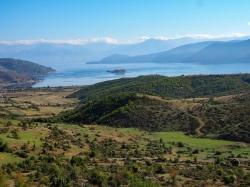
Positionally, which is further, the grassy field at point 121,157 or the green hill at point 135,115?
the green hill at point 135,115

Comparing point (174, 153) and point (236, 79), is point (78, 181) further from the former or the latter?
point (236, 79)

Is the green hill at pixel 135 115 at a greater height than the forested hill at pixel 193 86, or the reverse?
the forested hill at pixel 193 86

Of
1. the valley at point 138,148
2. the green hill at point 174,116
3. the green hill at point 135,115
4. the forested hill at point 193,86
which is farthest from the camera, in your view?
the forested hill at point 193,86

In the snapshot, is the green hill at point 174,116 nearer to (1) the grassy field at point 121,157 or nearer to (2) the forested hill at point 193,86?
(1) the grassy field at point 121,157

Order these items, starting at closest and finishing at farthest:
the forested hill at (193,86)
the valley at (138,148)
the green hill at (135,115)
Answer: the valley at (138,148) → the green hill at (135,115) → the forested hill at (193,86)

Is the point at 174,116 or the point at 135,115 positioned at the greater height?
the point at 174,116

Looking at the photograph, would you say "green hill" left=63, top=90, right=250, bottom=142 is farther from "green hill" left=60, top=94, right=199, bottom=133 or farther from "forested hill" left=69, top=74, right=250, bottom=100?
"forested hill" left=69, top=74, right=250, bottom=100

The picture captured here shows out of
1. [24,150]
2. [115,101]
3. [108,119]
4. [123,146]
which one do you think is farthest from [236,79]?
[24,150]

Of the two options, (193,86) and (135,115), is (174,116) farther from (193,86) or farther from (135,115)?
(193,86)

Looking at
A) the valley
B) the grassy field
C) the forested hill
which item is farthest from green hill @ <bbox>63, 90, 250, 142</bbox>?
the forested hill

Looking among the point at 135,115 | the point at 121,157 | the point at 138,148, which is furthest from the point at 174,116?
the point at 121,157

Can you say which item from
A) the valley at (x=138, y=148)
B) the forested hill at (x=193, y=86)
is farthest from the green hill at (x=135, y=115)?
the forested hill at (x=193, y=86)

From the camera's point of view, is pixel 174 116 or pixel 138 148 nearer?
pixel 138 148
